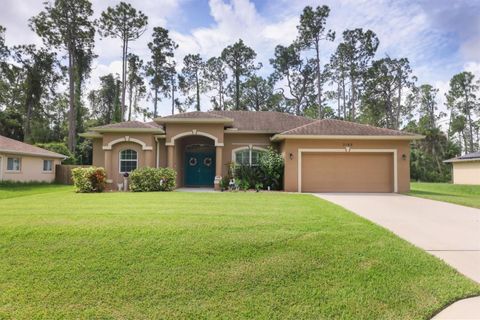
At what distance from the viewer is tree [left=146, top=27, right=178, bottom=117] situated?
33.8m

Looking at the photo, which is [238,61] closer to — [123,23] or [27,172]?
[123,23]

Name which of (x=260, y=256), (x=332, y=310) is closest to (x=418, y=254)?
(x=332, y=310)

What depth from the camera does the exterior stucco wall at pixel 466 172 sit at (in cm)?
2497

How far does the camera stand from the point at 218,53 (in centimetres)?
3831

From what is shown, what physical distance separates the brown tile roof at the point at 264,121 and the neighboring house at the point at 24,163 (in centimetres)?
1305

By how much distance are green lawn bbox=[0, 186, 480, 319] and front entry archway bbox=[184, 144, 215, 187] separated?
11797mm

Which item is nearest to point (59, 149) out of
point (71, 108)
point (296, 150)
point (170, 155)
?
point (71, 108)

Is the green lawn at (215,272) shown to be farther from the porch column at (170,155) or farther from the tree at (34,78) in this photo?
the tree at (34,78)

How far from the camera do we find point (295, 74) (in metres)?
37.0

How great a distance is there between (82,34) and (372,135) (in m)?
28.8

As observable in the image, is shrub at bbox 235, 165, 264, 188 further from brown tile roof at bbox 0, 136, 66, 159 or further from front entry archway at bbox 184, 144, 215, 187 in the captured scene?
brown tile roof at bbox 0, 136, 66, 159

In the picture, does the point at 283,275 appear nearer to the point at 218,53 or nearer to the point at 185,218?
the point at 185,218

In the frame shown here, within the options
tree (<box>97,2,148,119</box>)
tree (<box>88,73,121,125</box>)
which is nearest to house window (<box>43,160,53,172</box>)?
tree (<box>97,2,148,119</box>)

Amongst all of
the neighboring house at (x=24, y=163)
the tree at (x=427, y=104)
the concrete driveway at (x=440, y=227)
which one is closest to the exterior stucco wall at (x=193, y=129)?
the concrete driveway at (x=440, y=227)
